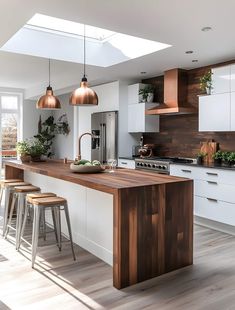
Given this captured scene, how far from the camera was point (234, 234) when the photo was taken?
168 inches

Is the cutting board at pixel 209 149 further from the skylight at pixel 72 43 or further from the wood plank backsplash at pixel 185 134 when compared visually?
the skylight at pixel 72 43

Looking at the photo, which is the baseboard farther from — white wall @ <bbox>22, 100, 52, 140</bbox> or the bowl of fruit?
white wall @ <bbox>22, 100, 52, 140</bbox>

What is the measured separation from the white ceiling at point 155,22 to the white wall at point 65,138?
3783 millimetres

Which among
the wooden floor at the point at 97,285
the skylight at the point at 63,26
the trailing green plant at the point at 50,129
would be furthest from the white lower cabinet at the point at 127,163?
the trailing green plant at the point at 50,129

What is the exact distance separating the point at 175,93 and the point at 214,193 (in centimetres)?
196

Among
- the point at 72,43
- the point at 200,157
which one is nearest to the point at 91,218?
the point at 200,157

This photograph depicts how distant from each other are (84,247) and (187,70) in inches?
140

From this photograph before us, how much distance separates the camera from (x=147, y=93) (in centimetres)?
607

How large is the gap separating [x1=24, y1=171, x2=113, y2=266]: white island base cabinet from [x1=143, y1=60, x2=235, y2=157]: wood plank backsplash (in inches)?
100

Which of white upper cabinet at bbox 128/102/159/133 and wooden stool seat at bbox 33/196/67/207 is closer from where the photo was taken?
wooden stool seat at bbox 33/196/67/207

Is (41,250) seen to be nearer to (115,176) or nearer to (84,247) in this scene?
(84,247)

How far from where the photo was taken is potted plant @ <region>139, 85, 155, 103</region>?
6066 millimetres

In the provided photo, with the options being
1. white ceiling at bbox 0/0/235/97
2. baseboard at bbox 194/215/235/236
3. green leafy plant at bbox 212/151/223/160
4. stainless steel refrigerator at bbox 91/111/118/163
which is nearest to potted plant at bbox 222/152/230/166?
green leafy plant at bbox 212/151/223/160

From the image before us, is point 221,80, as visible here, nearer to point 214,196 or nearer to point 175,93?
point 175,93
